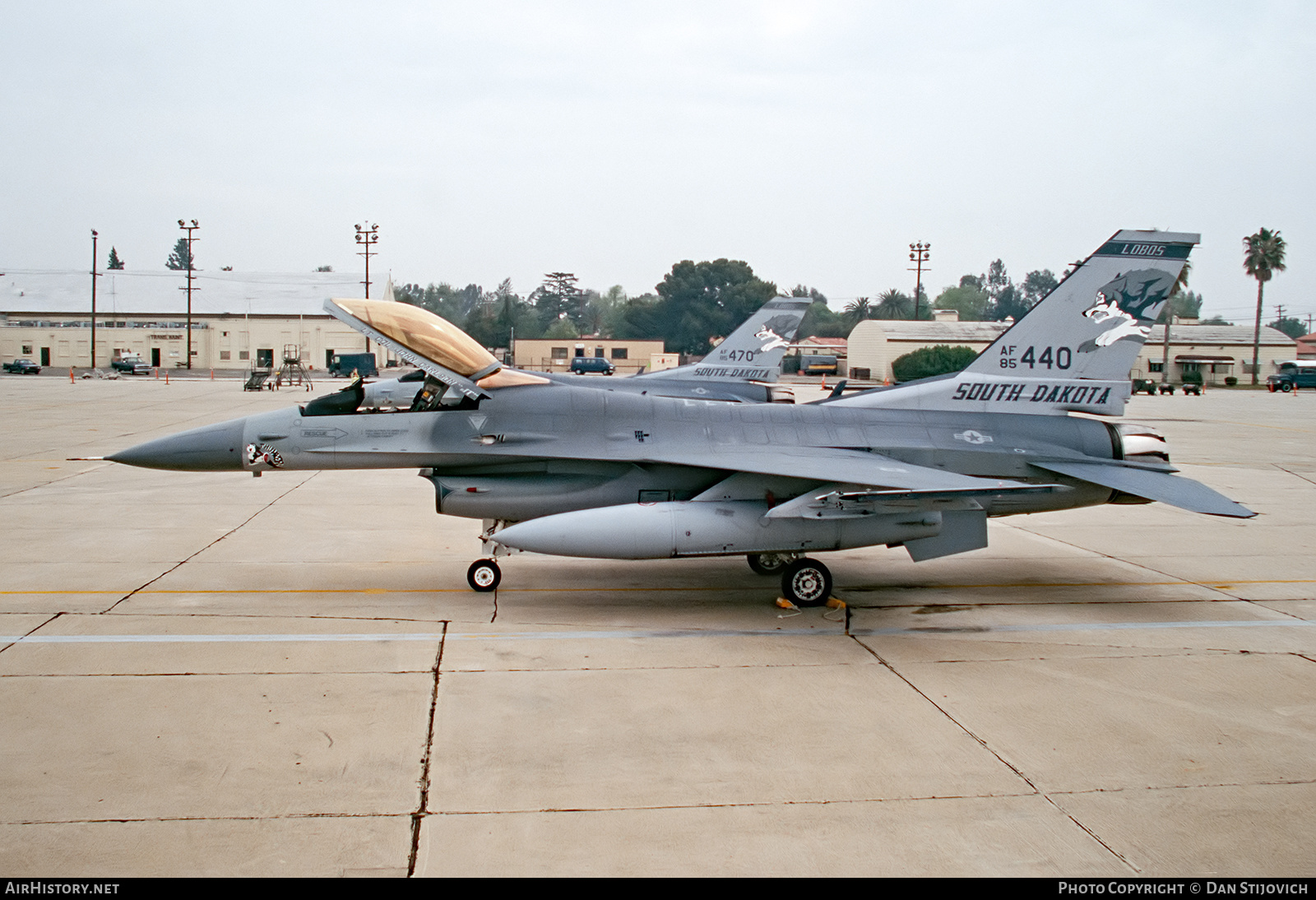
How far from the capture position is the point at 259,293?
274ft

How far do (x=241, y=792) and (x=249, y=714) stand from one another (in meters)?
1.15

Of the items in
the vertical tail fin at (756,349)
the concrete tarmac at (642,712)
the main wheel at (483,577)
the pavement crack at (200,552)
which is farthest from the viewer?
the vertical tail fin at (756,349)

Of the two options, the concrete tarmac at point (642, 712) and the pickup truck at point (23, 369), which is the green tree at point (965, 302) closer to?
the pickup truck at point (23, 369)

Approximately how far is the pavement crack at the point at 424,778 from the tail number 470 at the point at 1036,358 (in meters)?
6.96

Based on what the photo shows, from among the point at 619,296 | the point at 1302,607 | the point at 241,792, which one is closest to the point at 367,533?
the point at 241,792

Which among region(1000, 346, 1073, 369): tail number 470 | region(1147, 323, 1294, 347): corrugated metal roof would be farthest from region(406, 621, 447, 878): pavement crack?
region(1147, 323, 1294, 347): corrugated metal roof

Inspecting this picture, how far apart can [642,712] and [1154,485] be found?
6071 mm

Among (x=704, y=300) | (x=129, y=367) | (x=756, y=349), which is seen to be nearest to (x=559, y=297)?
(x=704, y=300)

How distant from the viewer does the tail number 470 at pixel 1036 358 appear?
10.1m

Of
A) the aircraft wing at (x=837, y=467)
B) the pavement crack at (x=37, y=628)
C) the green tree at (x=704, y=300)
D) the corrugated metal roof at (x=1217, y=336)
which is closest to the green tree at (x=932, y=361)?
the corrugated metal roof at (x=1217, y=336)

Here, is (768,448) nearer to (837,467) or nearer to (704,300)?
(837,467)

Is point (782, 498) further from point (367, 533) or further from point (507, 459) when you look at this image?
point (367, 533)

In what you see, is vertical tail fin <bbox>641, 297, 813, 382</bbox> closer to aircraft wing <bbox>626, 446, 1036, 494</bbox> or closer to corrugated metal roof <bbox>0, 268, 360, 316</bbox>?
aircraft wing <bbox>626, 446, 1036, 494</bbox>

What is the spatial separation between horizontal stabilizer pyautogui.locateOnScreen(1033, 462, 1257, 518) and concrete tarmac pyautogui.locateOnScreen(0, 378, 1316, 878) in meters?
1.12
